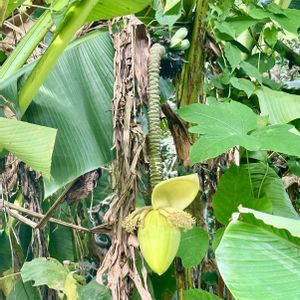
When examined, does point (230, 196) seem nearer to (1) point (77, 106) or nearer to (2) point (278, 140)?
(2) point (278, 140)

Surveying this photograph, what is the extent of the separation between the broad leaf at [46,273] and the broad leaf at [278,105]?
0.45m

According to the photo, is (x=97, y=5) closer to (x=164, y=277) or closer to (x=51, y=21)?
(x=51, y=21)

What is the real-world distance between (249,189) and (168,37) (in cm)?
30

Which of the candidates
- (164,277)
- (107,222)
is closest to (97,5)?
(107,222)

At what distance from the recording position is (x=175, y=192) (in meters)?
0.83

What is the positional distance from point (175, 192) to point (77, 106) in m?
0.31

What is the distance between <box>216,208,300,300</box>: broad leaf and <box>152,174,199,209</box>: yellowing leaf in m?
0.13

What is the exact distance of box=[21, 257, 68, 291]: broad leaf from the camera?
3.25 feet

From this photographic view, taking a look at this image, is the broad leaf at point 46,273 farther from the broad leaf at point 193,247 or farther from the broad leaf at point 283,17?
the broad leaf at point 283,17

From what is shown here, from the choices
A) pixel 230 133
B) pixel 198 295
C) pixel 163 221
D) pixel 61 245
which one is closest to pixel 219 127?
pixel 230 133

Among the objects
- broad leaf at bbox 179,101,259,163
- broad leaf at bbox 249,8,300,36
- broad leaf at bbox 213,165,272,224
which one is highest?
broad leaf at bbox 249,8,300,36

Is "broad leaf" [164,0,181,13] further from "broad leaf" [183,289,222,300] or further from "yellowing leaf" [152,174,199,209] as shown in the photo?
"broad leaf" [183,289,222,300]

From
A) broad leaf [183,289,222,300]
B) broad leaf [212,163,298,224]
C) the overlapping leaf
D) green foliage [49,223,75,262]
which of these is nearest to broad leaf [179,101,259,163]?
the overlapping leaf

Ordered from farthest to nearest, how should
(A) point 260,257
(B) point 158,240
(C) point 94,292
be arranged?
(C) point 94,292
(B) point 158,240
(A) point 260,257
